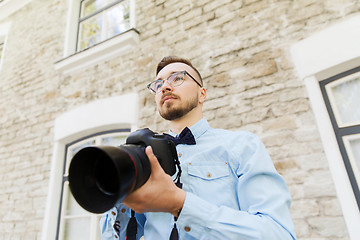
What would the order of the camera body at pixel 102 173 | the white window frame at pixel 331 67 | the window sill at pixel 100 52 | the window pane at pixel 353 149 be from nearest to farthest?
the camera body at pixel 102 173
the white window frame at pixel 331 67
the window pane at pixel 353 149
the window sill at pixel 100 52

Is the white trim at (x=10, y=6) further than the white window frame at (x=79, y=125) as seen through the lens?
Yes

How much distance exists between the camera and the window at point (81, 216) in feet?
8.84

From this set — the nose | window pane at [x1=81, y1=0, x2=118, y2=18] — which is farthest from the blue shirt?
window pane at [x1=81, y1=0, x2=118, y2=18]

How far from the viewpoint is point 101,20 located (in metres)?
3.78

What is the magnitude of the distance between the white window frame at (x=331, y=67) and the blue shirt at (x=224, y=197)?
1133 mm

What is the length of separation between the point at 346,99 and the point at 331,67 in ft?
1.01

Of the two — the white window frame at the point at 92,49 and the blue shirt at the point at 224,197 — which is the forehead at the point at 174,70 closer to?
the blue shirt at the point at 224,197

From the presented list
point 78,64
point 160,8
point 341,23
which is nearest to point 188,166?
point 341,23

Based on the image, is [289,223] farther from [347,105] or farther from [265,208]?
[347,105]

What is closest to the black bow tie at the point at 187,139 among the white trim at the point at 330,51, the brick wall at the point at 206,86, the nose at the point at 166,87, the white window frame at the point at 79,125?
the nose at the point at 166,87

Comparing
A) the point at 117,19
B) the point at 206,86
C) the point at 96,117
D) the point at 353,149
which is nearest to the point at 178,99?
the point at 206,86

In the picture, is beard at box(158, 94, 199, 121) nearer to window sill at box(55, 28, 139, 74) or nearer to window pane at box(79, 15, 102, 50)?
window sill at box(55, 28, 139, 74)

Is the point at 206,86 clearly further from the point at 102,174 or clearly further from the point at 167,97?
the point at 102,174

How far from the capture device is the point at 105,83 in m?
3.10
